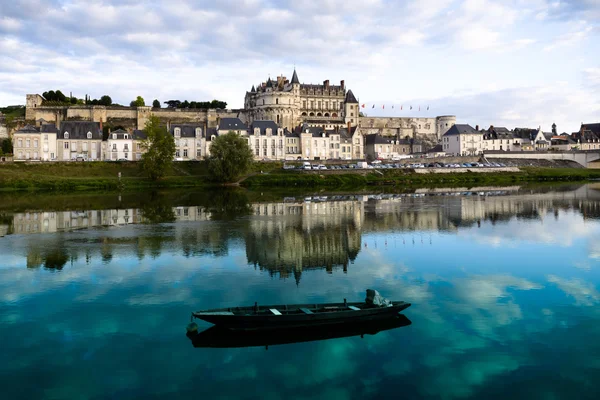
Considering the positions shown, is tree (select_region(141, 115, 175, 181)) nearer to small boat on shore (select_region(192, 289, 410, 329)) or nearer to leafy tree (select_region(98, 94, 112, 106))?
leafy tree (select_region(98, 94, 112, 106))

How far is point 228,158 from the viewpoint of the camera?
156 feet

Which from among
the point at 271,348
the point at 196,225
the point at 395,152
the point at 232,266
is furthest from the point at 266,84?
the point at 271,348

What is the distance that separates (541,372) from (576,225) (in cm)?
1729

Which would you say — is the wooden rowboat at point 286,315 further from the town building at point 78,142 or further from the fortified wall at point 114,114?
the fortified wall at point 114,114

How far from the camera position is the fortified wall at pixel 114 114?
218ft

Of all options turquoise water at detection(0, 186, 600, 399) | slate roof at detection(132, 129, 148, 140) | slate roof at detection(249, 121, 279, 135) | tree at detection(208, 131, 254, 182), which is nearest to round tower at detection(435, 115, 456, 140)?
slate roof at detection(249, 121, 279, 135)

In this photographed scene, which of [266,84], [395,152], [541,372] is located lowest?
[541,372]

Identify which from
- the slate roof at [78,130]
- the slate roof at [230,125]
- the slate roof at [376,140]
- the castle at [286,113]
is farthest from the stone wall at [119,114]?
the slate roof at [376,140]

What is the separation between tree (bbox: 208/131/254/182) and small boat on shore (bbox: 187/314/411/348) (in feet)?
123

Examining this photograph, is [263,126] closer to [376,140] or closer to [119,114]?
[376,140]

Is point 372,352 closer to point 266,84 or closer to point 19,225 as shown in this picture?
point 19,225

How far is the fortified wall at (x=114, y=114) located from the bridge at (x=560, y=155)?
126 feet

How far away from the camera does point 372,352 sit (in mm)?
9727

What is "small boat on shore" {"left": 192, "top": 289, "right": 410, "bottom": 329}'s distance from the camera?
1023cm
